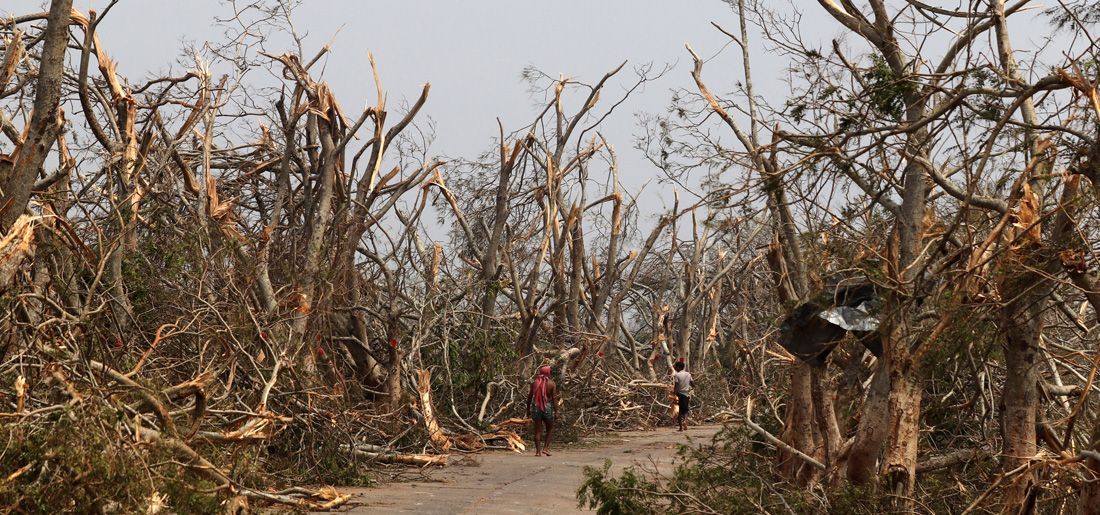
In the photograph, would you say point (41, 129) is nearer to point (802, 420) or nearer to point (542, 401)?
point (802, 420)

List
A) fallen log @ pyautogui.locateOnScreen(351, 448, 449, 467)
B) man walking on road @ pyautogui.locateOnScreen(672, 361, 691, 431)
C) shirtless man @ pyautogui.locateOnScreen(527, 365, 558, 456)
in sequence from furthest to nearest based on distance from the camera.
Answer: man walking on road @ pyautogui.locateOnScreen(672, 361, 691, 431)
shirtless man @ pyautogui.locateOnScreen(527, 365, 558, 456)
fallen log @ pyautogui.locateOnScreen(351, 448, 449, 467)

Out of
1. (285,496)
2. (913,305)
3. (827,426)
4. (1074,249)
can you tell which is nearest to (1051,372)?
(827,426)

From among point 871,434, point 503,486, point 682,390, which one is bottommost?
point 503,486

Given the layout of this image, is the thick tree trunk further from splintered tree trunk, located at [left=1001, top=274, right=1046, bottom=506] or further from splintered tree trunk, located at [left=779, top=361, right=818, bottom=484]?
splintered tree trunk, located at [left=1001, top=274, right=1046, bottom=506]

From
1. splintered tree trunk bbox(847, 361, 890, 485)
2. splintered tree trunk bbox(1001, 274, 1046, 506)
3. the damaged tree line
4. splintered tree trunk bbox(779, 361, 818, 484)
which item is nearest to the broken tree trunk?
the damaged tree line

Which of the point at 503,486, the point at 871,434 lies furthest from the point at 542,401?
the point at 871,434

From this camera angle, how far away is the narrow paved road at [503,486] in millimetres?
11883

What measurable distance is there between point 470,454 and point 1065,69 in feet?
37.8

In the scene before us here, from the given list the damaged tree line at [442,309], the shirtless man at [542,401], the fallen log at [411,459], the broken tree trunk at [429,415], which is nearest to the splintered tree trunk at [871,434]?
the damaged tree line at [442,309]

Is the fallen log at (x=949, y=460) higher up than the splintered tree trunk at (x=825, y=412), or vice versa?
the splintered tree trunk at (x=825, y=412)

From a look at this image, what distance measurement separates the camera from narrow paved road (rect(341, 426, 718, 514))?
1188cm

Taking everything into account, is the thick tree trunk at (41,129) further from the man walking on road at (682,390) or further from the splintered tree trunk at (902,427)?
the man walking on road at (682,390)

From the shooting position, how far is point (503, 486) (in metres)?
13.7

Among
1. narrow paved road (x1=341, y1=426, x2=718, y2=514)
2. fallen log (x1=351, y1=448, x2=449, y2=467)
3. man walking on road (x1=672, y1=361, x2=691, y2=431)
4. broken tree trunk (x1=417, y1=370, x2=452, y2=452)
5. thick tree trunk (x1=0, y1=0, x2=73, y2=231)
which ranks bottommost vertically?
narrow paved road (x1=341, y1=426, x2=718, y2=514)
